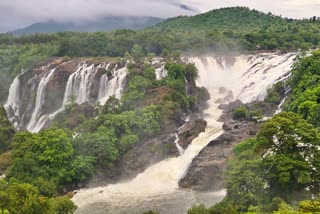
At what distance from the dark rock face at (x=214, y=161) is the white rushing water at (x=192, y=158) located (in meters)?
0.87

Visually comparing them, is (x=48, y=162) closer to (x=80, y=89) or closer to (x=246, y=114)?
(x=246, y=114)

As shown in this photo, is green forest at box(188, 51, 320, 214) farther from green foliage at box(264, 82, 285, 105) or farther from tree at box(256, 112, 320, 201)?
green foliage at box(264, 82, 285, 105)

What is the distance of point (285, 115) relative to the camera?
2419 centimetres

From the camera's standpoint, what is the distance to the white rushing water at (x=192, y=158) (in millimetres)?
31031

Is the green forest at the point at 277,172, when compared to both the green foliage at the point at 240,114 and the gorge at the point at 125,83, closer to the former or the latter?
the gorge at the point at 125,83

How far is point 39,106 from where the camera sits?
176 feet

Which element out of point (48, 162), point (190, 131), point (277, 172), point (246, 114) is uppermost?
point (246, 114)

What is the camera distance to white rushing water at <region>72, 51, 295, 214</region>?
31.0 metres

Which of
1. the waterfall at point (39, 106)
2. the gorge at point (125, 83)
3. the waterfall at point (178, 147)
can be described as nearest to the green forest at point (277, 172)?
the gorge at point (125, 83)

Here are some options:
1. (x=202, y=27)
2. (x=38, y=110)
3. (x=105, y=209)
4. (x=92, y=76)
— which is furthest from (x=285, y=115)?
(x=202, y=27)

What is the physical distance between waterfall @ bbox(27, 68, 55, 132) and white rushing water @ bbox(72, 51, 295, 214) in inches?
563

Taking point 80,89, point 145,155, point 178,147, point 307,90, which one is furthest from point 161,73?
point 307,90

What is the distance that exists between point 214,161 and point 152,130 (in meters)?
7.18

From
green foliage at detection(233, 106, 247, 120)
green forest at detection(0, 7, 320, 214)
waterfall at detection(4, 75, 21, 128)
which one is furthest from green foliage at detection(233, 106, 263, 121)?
waterfall at detection(4, 75, 21, 128)
